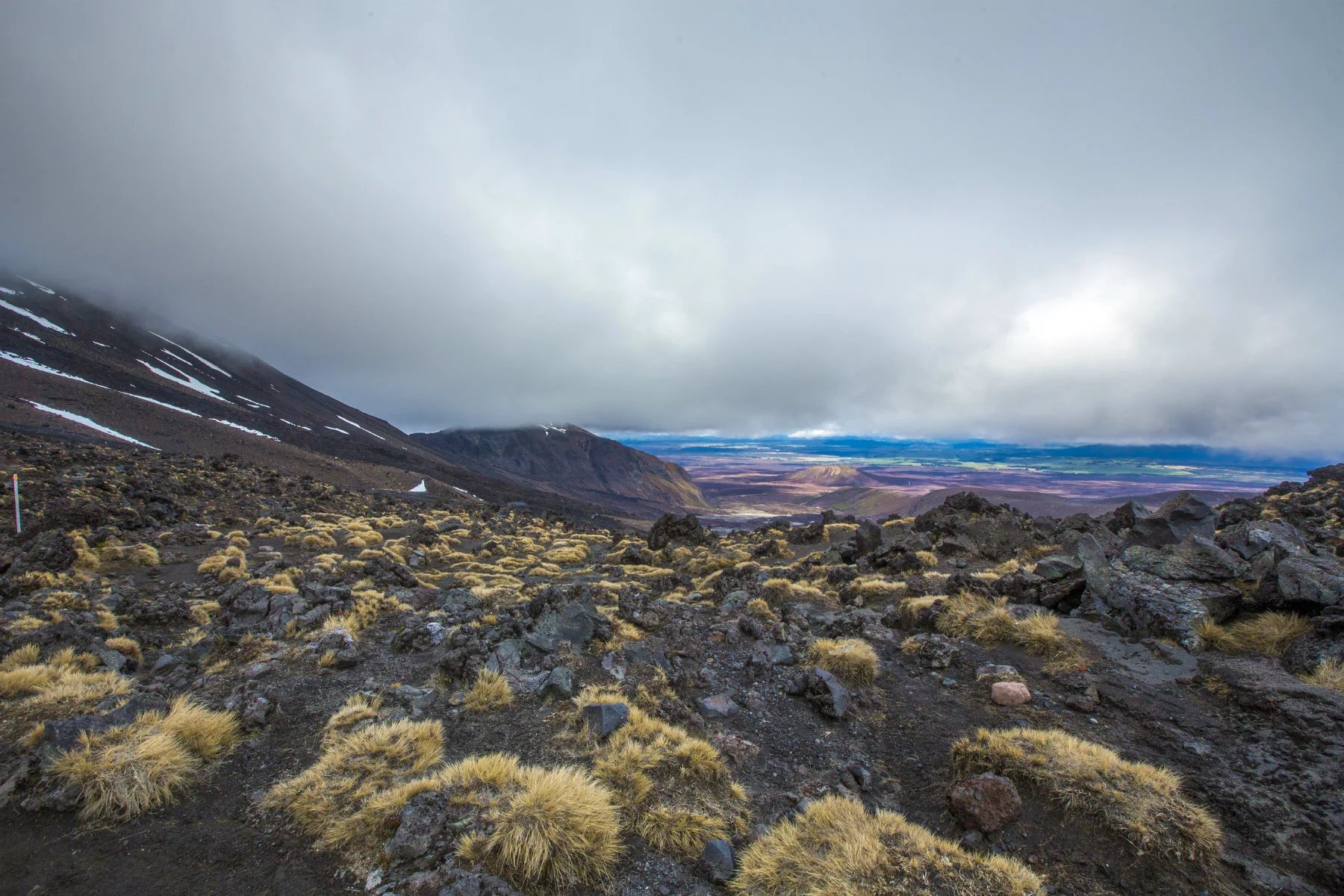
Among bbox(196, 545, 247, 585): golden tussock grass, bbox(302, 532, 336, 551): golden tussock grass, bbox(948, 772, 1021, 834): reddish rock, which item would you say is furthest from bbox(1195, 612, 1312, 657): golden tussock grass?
bbox(302, 532, 336, 551): golden tussock grass

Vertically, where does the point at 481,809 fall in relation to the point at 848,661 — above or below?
below

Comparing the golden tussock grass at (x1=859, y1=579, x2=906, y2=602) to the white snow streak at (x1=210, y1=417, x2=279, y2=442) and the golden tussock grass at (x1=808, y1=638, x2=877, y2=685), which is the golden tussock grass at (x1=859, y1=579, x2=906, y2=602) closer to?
the golden tussock grass at (x1=808, y1=638, x2=877, y2=685)

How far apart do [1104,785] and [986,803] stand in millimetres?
1164

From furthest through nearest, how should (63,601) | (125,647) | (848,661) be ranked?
(63,601) → (125,647) → (848,661)

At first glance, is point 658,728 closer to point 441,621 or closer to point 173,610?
point 441,621

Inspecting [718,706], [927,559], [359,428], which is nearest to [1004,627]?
[718,706]

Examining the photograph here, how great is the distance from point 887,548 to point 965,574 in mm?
5188

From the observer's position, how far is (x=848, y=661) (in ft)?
27.7

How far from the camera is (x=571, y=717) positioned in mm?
6820

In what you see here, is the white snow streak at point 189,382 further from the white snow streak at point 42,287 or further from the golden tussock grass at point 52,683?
the golden tussock grass at point 52,683

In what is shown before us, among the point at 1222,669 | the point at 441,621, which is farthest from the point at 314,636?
the point at 1222,669

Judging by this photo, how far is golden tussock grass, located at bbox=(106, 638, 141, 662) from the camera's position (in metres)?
8.57

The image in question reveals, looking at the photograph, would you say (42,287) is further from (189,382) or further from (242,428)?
(242,428)

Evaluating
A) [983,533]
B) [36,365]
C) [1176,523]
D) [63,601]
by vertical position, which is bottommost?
[63,601]
